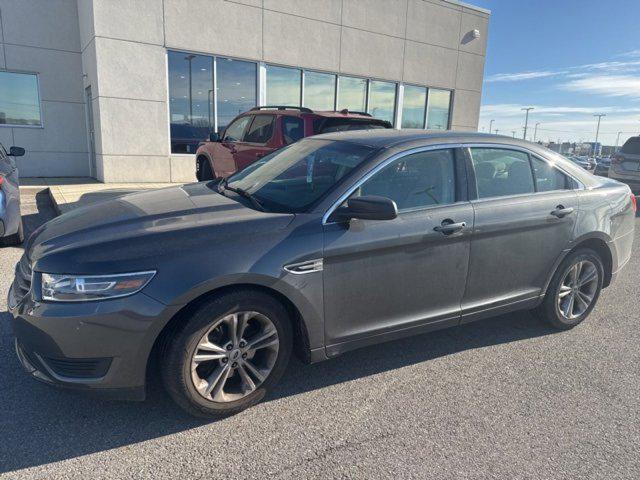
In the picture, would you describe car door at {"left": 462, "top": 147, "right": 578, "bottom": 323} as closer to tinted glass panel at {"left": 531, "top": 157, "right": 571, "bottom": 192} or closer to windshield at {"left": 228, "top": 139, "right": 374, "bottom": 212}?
tinted glass panel at {"left": 531, "top": 157, "right": 571, "bottom": 192}

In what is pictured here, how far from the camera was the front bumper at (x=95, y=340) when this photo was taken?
2367mm

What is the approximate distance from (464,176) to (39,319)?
2.88m

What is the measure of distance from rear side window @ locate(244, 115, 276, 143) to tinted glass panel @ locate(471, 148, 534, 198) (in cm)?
435

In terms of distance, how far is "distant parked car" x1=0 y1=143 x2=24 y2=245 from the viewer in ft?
18.1

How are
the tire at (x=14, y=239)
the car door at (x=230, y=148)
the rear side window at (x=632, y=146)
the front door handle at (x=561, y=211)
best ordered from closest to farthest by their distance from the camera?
1. the front door handle at (x=561, y=211)
2. the tire at (x=14, y=239)
3. the car door at (x=230, y=148)
4. the rear side window at (x=632, y=146)

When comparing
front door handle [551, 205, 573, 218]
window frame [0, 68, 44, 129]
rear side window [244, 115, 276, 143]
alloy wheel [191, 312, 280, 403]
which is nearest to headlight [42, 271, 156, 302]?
alloy wheel [191, 312, 280, 403]

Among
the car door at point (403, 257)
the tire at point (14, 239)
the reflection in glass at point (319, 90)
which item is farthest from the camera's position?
the reflection in glass at point (319, 90)

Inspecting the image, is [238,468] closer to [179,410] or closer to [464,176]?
[179,410]

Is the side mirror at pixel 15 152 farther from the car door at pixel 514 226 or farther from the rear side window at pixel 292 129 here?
the car door at pixel 514 226

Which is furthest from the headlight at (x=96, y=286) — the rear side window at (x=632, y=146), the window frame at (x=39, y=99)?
the rear side window at (x=632, y=146)

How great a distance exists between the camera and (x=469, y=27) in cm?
1656

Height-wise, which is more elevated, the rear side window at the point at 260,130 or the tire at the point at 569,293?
the rear side window at the point at 260,130

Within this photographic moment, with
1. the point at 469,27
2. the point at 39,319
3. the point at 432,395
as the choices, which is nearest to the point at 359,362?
the point at 432,395

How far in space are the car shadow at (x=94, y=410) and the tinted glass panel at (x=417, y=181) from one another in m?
1.19
